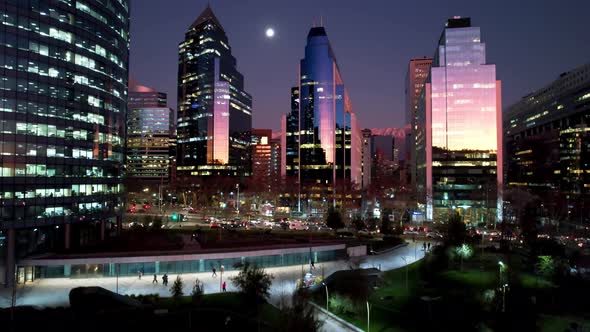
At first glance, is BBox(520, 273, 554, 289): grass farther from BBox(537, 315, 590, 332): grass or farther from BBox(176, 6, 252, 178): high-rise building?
BBox(176, 6, 252, 178): high-rise building

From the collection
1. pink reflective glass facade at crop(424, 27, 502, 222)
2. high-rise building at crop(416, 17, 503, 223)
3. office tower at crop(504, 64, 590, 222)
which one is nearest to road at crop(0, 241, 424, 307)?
high-rise building at crop(416, 17, 503, 223)

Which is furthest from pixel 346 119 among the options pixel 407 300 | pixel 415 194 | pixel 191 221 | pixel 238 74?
pixel 407 300

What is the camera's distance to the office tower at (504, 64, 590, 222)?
115 m

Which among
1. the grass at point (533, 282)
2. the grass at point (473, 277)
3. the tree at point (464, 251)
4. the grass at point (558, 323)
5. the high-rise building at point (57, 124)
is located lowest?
the grass at point (558, 323)

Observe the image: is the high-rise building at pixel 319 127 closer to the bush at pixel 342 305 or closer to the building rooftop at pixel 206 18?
the building rooftop at pixel 206 18

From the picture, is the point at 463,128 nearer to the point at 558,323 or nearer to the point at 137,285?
the point at 558,323

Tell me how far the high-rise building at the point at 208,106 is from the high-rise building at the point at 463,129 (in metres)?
85.6

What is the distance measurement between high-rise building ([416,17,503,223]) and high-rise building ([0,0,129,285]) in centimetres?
7141

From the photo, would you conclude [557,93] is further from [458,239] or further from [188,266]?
[188,266]

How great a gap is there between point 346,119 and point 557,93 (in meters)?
84.3

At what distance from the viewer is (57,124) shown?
1719 inches

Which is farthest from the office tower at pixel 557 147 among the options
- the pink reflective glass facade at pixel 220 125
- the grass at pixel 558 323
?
the pink reflective glass facade at pixel 220 125

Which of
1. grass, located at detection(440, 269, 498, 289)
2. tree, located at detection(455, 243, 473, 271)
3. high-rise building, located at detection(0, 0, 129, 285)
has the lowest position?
grass, located at detection(440, 269, 498, 289)

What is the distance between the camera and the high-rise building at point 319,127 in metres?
122
